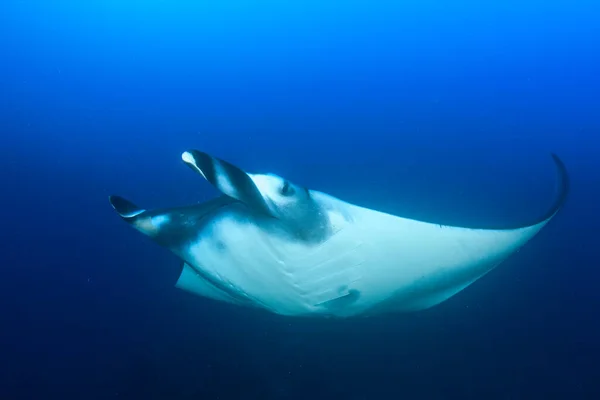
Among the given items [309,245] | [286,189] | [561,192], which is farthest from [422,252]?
[561,192]

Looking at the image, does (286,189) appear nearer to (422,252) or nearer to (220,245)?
(220,245)

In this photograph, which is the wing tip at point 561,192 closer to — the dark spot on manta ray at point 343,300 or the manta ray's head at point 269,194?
the dark spot on manta ray at point 343,300

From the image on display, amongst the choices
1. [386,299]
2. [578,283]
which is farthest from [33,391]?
[578,283]

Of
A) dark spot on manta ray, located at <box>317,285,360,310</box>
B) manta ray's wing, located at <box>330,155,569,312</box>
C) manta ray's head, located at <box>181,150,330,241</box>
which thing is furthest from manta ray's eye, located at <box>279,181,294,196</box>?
dark spot on manta ray, located at <box>317,285,360,310</box>

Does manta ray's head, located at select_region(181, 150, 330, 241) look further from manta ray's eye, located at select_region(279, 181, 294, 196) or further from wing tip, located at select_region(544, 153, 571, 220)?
wing tip, located at select_region(544, 153, 571, 220)

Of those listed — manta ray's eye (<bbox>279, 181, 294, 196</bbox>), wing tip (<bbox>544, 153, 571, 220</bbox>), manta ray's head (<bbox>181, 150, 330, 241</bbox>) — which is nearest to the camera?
manta ray's head (<bbox>181, 150, 330, 241</bbox>)

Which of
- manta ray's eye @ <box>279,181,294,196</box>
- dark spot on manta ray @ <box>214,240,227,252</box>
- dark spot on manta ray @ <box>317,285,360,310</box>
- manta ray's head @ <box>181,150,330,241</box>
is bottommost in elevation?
dark spot on manta ray @ <box>317,285,360,310</box>

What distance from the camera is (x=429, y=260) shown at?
1.85 m

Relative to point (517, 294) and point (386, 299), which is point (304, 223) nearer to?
point (386, 299)

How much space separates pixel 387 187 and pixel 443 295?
715 centimetres

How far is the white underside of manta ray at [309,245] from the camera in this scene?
1493mm

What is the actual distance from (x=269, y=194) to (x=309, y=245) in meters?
0.32

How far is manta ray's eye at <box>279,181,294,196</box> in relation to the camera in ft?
4.79

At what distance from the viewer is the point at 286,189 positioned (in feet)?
4.81
